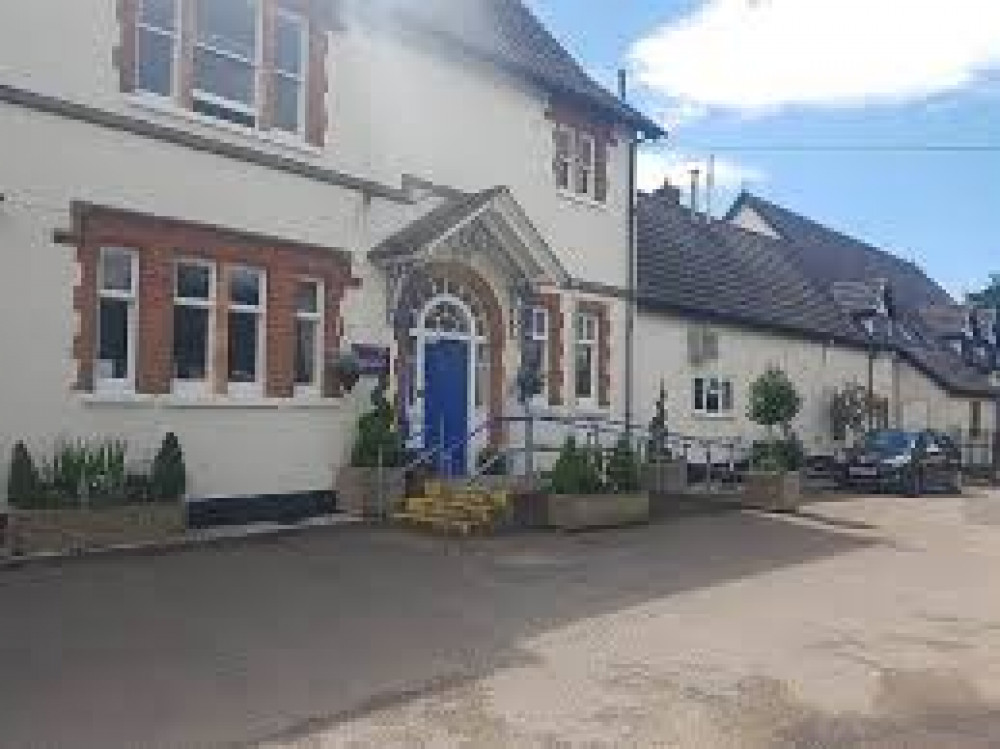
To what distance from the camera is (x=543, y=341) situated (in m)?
22.3

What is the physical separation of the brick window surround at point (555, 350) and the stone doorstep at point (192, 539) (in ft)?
19.3

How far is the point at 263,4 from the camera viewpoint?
17.0m

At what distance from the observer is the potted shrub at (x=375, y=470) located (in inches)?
693

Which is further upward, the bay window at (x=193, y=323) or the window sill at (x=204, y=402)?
the bay window at (x=193, y=323)

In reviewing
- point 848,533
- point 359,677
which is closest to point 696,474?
point 848,533

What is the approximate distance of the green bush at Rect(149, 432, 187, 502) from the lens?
14742mm

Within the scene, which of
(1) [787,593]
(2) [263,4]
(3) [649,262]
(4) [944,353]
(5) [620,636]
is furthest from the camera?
(4) [944,353]

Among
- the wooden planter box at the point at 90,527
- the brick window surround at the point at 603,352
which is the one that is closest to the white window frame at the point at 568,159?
the brick window surround at the point at 603,352

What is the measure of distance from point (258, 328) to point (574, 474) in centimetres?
493

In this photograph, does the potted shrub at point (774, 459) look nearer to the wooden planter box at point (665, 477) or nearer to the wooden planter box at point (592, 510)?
the wooden planter box at point (665, 477)

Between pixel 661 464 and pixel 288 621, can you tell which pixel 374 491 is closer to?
pixel 288 621

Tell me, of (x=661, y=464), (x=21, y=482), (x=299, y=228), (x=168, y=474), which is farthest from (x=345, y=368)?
(x=661, y=464)

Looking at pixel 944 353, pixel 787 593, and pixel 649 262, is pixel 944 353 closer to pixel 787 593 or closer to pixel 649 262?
pixel 649 262

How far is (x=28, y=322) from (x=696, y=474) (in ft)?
53.6
